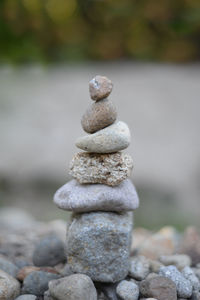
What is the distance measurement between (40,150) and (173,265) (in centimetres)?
648

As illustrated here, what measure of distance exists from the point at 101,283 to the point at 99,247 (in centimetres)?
31

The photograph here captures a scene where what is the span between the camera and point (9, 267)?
9.73 ft

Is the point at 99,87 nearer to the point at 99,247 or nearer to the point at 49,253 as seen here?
the point at 99,247

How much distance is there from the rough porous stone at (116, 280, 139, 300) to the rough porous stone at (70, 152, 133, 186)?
27.3 inches

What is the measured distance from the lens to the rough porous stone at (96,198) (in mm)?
2664

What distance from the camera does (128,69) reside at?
45.9ft

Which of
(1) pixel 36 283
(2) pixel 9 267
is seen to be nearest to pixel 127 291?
(1) pixel 36 283

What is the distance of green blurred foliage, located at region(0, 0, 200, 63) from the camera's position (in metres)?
12.9

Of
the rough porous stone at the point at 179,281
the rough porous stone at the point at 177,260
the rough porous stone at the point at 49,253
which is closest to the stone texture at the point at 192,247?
the rough porous stone at the point at 177,260

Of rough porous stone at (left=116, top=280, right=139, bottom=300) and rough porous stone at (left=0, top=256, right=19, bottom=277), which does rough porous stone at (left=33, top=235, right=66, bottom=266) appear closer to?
rough porous stone at (left=0, top=256, right=19, bottom=277)

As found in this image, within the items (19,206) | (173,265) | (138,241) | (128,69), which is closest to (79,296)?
(173,265)

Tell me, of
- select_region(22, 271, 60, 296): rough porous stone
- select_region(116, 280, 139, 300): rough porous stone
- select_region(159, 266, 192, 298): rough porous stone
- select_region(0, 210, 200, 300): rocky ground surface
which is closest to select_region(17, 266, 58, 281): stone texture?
select_region(0, 210, 200, 300): rocky ground surface

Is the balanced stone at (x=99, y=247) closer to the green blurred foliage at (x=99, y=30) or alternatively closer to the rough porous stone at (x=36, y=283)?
the rough porous stone at (x=36, y=283)

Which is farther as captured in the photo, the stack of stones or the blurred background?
the blurred background
